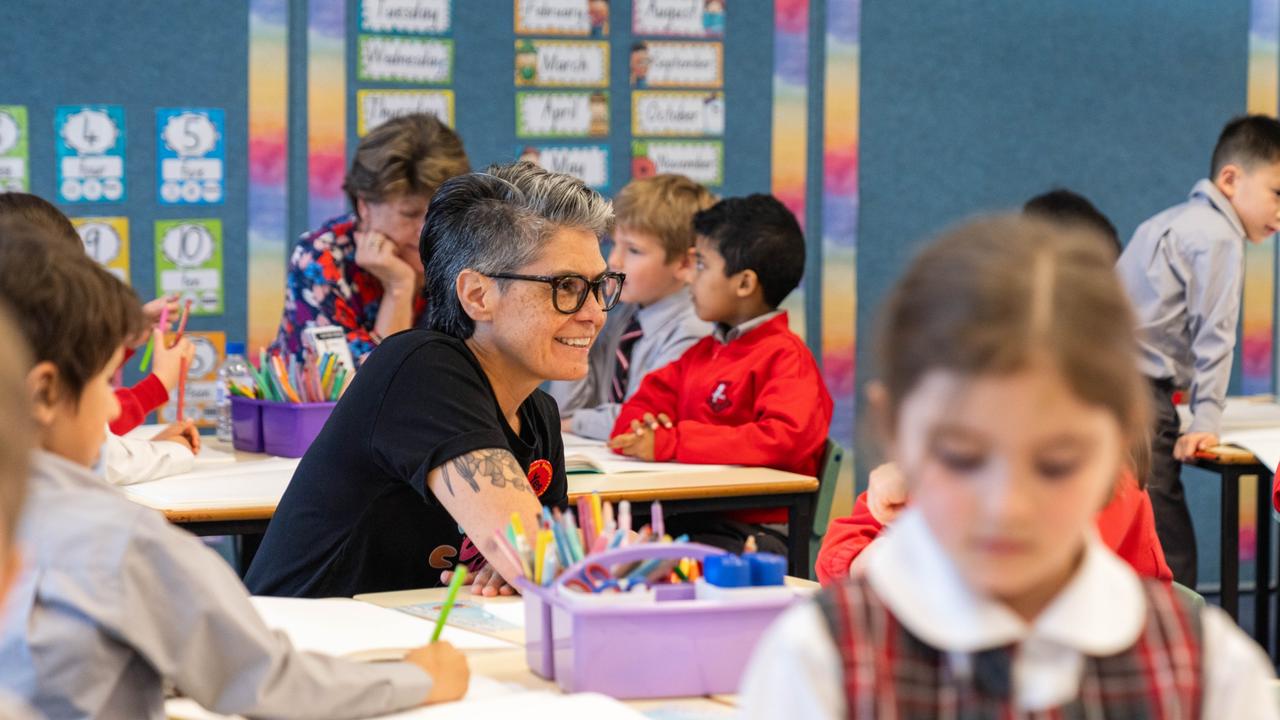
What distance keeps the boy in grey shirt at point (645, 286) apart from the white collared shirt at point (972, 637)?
3.29 meters

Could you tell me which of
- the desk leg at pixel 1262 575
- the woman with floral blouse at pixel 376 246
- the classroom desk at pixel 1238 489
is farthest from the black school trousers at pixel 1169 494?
the woman with floral blouse at pixel 376 246

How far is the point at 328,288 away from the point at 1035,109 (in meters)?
2.79

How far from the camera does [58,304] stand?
1.32 meters

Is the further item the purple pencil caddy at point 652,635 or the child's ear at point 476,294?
the child's ear at point 476,294

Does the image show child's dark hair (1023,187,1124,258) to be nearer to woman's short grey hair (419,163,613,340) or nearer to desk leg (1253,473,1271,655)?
desk leg (1253,473,1271,655)

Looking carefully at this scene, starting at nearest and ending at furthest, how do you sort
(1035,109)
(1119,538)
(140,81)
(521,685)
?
(521,685) → (1119,538) → (140,81) → (1035,109)

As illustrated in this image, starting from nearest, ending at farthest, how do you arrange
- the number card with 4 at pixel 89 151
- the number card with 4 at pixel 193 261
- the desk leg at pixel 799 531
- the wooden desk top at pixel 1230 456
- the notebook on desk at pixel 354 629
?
1. the notebook on desk at pixel 354 629
2. the desk leg at pixel 799 531
3. the wooden desk top at pixel 1230 456
4. the number card with 4 at pixel 89 151
5. the number card with 4 at pixel 193 261

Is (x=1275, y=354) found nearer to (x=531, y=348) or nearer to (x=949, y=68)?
(x=949, y=68)

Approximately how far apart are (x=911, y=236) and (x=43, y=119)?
2.90 metres

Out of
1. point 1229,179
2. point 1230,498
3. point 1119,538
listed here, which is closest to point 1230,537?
point 1230,498

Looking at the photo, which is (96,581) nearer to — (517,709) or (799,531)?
(517,709)

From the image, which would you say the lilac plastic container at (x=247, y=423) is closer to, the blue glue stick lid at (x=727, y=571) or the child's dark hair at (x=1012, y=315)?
the blue glue stick lid at (x=727, y=571)

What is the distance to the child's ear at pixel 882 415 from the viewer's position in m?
0.93

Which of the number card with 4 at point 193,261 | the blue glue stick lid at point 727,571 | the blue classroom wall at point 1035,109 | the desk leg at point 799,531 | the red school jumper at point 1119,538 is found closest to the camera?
the blue glue stick lid at point 727,571
